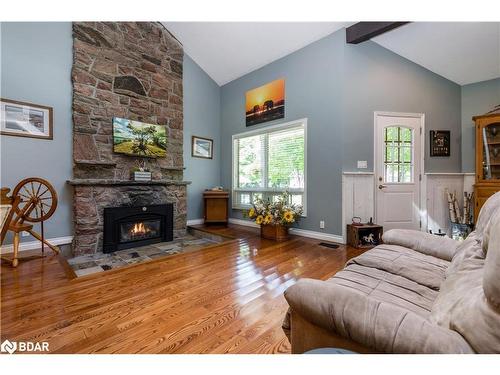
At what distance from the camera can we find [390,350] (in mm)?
676

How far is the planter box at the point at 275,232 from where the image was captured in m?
3.64

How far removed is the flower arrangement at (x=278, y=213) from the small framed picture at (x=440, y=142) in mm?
2562

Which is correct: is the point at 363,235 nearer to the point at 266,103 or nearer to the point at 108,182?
the point at 266,103

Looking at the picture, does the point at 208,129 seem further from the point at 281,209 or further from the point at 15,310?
the point at 15,310

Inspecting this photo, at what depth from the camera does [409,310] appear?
2.99 ft

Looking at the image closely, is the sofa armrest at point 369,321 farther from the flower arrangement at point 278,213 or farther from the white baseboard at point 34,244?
the white baseboard at point 34,244

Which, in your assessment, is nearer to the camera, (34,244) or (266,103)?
(34,244)

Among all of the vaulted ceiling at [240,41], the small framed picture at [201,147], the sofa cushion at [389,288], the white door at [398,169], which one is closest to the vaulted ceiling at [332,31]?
the vaulted ceiling at [240,41]

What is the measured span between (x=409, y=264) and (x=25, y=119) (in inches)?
178

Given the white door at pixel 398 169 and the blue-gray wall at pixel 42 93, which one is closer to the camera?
the blue-gray wall at pixel 42 93

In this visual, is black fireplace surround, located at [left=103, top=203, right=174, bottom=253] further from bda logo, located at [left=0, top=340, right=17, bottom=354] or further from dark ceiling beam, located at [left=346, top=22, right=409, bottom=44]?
dark ceiling beam, located at [left=346, top=22, right=409, bottom=44]

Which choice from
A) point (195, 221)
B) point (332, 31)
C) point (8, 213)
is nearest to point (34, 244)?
point (8, 213)

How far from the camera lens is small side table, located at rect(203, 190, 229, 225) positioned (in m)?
4.80

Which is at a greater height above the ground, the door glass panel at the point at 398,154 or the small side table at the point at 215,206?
the door glass panel at the point at 398,154
